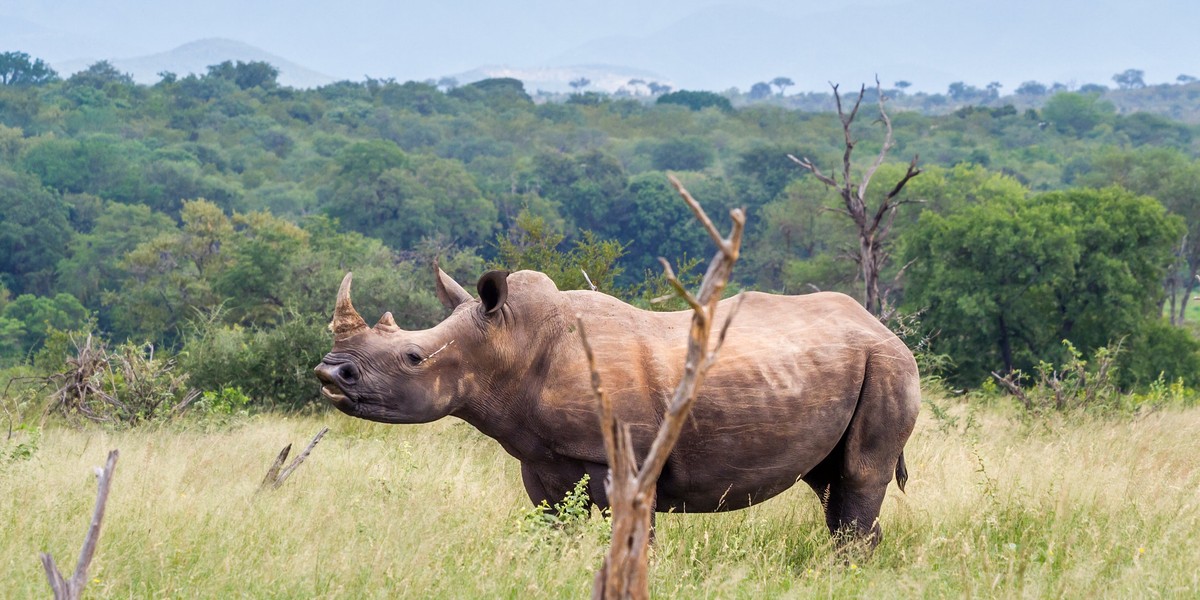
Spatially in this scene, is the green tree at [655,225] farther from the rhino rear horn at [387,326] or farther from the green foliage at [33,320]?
the rhino rear horn at [387,326]

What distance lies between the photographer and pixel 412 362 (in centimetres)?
570

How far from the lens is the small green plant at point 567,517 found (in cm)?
552

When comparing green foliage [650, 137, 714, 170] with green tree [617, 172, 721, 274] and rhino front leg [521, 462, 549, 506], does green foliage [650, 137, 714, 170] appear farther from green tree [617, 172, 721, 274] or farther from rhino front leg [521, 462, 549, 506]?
rhino front leg [521, 462, 549, 506]

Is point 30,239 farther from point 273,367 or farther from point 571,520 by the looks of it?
point 571,520

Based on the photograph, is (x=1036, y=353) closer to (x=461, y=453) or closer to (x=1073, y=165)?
(x=461, y=453)

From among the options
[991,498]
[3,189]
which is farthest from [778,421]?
[3,189]

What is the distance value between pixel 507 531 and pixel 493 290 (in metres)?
1.25

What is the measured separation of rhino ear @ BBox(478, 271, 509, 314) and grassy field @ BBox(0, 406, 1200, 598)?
0.94m

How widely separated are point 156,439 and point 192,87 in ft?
347

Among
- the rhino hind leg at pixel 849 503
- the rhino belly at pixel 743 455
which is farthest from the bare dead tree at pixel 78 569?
the rhino hind leg at pixel 849 503

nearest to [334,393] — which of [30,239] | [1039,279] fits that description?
[1039,279]

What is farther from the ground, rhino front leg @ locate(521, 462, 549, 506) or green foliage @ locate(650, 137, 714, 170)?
rhino front leg @ locate(521, 462, 549, 506)

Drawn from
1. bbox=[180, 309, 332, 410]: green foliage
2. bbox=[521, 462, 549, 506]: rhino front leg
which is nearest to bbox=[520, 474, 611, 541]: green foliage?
bbox=[521, 462, 549, 506]: rhino front leg

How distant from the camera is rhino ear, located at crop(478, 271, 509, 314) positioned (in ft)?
18.9
